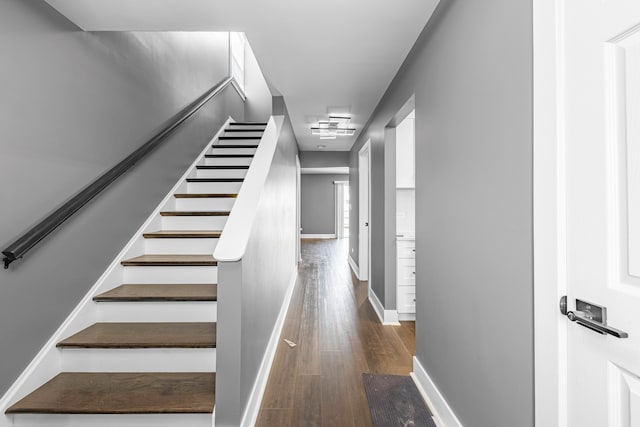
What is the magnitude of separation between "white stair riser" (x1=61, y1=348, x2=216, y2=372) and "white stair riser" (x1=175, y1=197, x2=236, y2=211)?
1.50 m

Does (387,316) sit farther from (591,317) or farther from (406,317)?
(591,317)

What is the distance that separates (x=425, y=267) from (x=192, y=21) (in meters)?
2.05

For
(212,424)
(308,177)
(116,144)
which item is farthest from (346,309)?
(308,177)

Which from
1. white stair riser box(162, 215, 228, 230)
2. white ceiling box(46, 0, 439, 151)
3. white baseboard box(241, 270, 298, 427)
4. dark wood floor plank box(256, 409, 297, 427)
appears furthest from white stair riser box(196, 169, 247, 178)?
dark wood floor plank box(256, 409, 297, 427)

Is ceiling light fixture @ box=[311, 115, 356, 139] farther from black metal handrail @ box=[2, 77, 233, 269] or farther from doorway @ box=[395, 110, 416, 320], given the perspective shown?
black metal handrail @ box=[2, 77, 233, 269]

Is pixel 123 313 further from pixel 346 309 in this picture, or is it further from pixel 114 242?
pixel 346 309

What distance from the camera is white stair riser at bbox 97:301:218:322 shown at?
197cm

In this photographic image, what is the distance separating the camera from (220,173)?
11.8 ft

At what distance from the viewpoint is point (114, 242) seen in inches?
87.4

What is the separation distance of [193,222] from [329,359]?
5.30 feet

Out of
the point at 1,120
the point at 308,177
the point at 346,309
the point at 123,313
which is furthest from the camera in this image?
the point at 308,177

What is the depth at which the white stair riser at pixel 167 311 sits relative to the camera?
6.46 feet

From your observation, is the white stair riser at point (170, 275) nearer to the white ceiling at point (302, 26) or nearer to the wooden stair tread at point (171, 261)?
the wooden stair tread at point (171, 261)

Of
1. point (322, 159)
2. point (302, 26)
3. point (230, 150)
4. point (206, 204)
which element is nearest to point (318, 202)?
point (322, 159)
